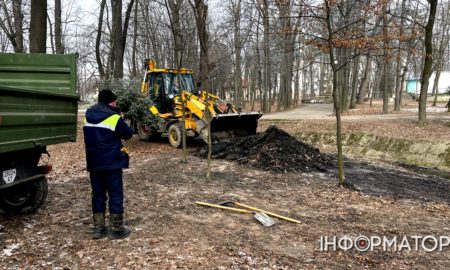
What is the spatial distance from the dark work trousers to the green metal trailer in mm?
920

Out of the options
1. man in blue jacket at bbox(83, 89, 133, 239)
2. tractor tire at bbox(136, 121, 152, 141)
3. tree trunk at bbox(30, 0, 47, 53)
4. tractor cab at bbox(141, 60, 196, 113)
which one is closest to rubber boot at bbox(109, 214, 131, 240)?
man in blue jacket at bbox(83, 89, 133, 239)

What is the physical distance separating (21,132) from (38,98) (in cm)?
46

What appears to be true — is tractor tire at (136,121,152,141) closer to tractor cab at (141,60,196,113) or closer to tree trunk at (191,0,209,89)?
tractor cab at (141,60,196,113)

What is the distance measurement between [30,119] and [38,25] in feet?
29.8

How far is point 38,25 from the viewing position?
39.8 feet

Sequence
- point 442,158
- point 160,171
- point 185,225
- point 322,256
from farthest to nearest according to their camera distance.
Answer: point 442,158 → point 160,171 → point 185,225 → point 322,256

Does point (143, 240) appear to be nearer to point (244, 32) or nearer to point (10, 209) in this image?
point (10, 209)

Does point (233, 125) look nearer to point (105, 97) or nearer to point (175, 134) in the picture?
point (175, 134)

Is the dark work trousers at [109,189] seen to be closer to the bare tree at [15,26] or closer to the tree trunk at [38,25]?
the tree trunk at [38,25]

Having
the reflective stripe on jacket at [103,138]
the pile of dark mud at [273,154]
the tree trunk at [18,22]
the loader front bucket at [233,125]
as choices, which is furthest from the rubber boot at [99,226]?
the tree trunk at [18,22]

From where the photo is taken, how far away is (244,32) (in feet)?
102

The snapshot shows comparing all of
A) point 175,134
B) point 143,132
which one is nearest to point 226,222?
point 175,134

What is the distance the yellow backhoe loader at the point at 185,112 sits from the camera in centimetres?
1190

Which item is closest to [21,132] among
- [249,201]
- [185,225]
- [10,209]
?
[10,209]
